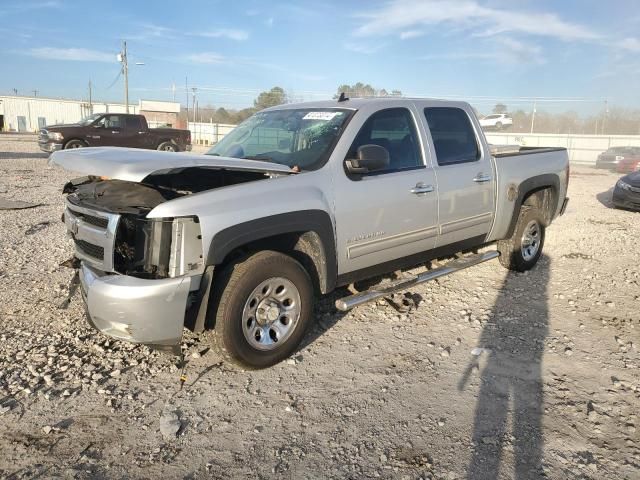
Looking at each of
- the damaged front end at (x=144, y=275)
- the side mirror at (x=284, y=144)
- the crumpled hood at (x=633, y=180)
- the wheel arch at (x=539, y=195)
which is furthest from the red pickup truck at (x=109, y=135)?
the damaged front end at (x=144, y=275)

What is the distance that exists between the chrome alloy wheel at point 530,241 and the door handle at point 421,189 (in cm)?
208

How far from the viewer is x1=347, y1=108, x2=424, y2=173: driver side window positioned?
13.6 ft

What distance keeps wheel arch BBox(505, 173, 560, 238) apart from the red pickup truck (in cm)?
1583

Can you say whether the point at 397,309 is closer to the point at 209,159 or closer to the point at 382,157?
the point at 382,157

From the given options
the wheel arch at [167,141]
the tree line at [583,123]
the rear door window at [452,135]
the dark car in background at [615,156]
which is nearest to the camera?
the rear door window at [452,135]

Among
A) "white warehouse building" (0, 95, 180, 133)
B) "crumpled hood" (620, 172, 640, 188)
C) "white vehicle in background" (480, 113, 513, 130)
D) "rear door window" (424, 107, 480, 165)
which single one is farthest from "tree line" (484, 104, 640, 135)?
"white warehouse building" (0, 95, 180, 133)

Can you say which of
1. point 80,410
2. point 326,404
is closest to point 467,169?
point 326,404

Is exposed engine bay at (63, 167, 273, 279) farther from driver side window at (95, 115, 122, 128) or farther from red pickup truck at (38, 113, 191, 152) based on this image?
driver side window at (95, 115, 122, 128)

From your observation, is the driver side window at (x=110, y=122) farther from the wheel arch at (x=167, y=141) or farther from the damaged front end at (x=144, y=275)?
A: the damaged front end at (x=144, y=275)

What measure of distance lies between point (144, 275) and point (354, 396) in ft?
5.08

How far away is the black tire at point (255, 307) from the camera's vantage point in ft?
10.7

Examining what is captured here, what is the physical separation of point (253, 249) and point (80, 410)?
1452 millimetres

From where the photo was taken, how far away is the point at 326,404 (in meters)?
3.20

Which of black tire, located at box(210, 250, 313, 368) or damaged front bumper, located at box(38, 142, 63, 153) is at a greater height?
damaged front bumper, located at box(38, 142, 63, 153)
